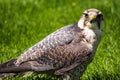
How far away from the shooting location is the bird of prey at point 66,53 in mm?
5723

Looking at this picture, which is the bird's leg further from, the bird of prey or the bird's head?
the bird's head

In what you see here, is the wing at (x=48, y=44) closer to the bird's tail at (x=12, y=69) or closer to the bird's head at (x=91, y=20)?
the bird's tail at (x=12, y=69)

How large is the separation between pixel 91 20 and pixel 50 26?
10.2ft

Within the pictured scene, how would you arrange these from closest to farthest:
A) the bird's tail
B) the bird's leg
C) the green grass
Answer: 1. the bird's tail
2. the bird's leg
3. the green grass

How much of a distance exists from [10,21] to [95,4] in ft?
5.73

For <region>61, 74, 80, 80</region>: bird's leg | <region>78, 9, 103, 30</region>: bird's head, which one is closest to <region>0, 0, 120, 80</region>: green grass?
<region>61, 74, 80, 80</region>: bird's leg

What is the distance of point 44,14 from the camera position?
9.55 m

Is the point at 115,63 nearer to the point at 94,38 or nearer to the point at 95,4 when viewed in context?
the point at 94,38

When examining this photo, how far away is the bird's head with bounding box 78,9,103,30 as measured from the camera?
5.72m

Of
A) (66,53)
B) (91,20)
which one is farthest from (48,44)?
(91,20)

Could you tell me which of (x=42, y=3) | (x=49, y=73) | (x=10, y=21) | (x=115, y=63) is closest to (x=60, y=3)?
(x=42, y=3)

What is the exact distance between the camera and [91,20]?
571 centimetres

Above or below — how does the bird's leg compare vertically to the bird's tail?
below

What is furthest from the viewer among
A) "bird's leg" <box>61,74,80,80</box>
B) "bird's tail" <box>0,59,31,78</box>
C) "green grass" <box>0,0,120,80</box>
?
"green grass" <box>0,0,120,80</box>
